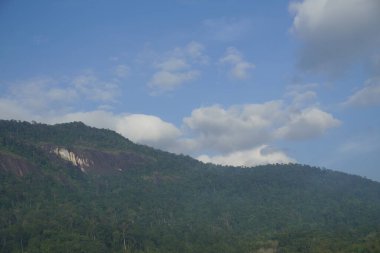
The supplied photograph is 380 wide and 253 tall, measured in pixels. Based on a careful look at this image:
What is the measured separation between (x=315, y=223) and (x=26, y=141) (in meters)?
125

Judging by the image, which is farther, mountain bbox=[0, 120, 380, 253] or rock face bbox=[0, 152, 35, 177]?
rock face bbox=[0, 152, 35, 177]

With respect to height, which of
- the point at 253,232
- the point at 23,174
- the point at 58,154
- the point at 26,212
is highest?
the point at 58,154

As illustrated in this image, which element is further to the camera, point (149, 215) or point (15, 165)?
point (15, 165)

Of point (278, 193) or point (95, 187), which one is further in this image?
point (278, 193)

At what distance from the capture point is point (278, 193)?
199000 mm

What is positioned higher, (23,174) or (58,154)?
(58,154)

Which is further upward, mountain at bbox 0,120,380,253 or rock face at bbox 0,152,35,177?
rock face at bbox 0,152,35,177

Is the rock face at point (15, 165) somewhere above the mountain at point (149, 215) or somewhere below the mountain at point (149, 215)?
above

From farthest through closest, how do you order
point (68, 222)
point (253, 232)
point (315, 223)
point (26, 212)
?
point (315, 223) → point (253, 232) → point (26, 212) → point (68, 222)

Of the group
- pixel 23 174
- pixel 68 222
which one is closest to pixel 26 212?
pixel 68 222

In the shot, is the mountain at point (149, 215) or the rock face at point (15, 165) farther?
the rock face at point (15, 165)

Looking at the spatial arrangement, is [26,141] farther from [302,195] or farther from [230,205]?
[302,195]

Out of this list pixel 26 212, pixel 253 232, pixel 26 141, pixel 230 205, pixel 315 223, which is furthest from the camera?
pixel 26 141

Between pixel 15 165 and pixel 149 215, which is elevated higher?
pixel 15 165
